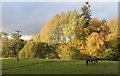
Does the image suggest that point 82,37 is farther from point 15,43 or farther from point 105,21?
point 15,43

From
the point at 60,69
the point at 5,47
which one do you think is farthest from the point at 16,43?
the point at 60,69

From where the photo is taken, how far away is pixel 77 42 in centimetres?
5700

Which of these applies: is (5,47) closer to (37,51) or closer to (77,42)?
(37,51)

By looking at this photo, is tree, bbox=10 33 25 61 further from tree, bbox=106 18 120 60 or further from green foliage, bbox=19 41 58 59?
tree, bbox=106 18 120 60

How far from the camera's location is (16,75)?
74.6ft

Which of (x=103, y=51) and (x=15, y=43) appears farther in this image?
(x=15, y=43)

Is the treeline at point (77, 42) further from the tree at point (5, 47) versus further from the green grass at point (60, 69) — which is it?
the green grass at point (60, 69)

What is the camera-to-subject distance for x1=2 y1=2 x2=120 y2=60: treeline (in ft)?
173

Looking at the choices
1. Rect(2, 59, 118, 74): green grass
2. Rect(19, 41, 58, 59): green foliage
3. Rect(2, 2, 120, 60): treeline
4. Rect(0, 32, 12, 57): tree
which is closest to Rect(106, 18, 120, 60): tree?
Rect(2, 2, 120, 60): treeline

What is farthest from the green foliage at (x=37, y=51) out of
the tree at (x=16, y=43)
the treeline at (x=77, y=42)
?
the tree at (x=16, y=43)

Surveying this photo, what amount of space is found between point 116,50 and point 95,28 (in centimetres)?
653

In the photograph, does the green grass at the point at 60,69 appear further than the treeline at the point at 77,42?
No

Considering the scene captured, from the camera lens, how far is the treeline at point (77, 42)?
173 feet

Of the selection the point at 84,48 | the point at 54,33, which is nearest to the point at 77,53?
the point at 84,48
